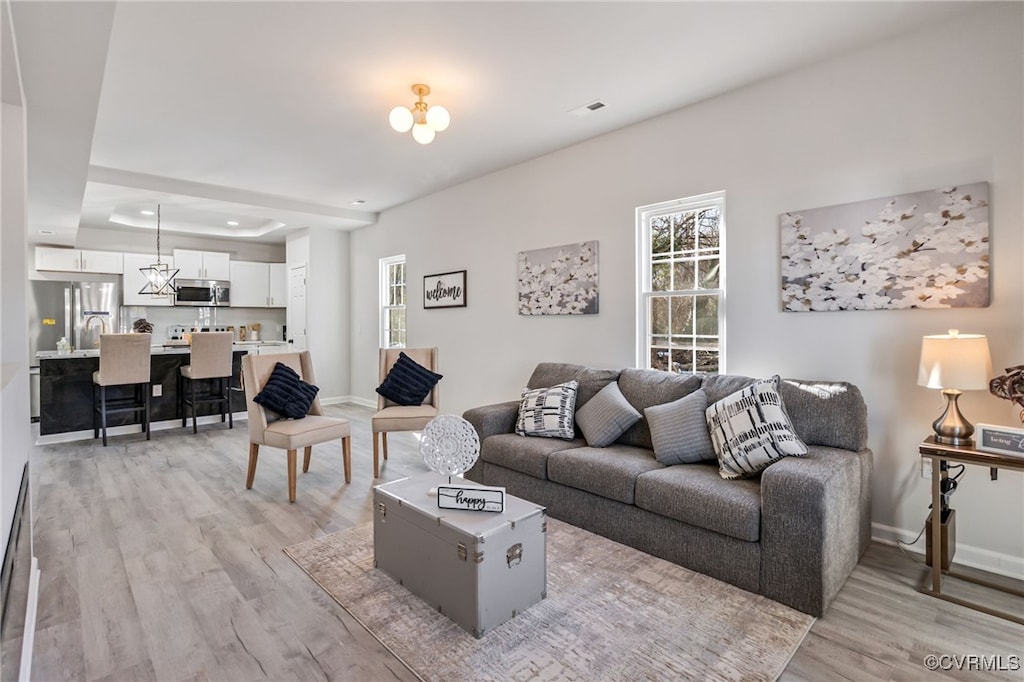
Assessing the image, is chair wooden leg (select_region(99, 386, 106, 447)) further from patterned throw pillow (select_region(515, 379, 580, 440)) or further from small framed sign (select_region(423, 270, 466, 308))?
patterned throw pillow (select_region(515, 379, 580, 440))

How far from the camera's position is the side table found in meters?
2.09

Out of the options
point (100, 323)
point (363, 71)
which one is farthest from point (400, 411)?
point (100, 323)

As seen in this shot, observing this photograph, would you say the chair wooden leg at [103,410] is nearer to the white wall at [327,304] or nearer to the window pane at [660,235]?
the white wall at [327,304]

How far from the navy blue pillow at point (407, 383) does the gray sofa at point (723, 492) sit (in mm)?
1008

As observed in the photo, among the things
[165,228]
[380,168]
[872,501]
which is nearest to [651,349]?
[872,501]

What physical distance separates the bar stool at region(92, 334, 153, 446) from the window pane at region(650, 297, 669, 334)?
15.8 feet

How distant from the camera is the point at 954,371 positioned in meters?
2.21

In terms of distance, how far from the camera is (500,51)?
2.79 meters

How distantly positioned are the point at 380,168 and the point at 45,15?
9.71 ft

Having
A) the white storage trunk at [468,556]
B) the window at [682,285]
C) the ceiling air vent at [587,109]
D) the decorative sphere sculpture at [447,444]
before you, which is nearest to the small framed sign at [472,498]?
the white storage trunk at [468,556]

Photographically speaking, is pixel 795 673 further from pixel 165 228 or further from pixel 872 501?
pixel 165 228

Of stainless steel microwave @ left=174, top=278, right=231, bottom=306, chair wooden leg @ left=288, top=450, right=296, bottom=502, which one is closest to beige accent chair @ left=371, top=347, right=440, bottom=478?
chair wooden leg @ left=288, top=450, right=296, bottom=502

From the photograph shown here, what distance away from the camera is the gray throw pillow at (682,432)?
9.03 feet

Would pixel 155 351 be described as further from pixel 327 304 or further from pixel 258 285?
pixel 258 285
